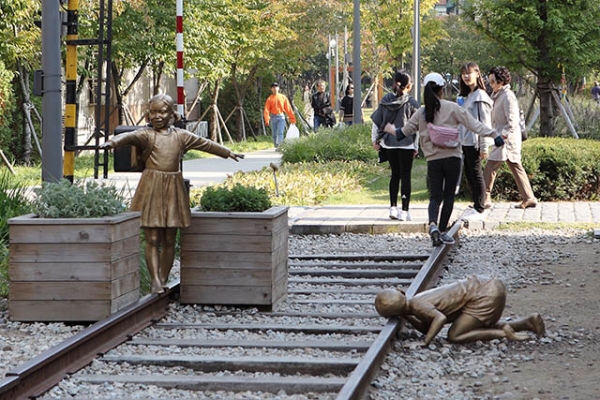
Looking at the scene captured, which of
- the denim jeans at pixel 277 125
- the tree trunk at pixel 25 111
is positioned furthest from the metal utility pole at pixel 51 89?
the denim jeans at pixel 277 125

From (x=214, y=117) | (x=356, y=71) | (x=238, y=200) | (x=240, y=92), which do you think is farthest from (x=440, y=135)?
(x=240, y=92)

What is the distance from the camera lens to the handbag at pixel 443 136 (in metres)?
11.1

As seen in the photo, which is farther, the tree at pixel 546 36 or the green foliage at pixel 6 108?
the tree at pixel 546 36

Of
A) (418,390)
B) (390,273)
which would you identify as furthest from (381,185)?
(418,390)

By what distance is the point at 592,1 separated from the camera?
21.0 meters

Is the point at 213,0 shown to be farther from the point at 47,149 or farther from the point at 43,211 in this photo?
the point at 43,211

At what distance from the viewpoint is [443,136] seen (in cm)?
1113

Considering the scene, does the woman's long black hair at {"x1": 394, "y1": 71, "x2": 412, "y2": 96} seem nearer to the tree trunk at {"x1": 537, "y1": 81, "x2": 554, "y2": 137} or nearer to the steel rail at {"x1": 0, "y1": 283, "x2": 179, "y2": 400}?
the steel rail at {"x1": 0, "y1": 283, "x2": 179, "y2": 400}

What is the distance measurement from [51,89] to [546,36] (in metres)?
12.6

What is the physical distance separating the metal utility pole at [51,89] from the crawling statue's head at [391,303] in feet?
14.9

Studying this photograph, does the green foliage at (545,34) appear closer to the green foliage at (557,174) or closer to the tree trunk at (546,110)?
the tree trunk at (546,110)

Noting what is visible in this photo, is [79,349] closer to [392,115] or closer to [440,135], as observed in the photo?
[440,135]

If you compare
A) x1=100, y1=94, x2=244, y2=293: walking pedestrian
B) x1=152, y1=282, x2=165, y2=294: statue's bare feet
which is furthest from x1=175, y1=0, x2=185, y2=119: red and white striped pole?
x1=152, y1=282, x2=165, y2=294: statue's bare feet

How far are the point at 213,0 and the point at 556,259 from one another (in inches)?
796
